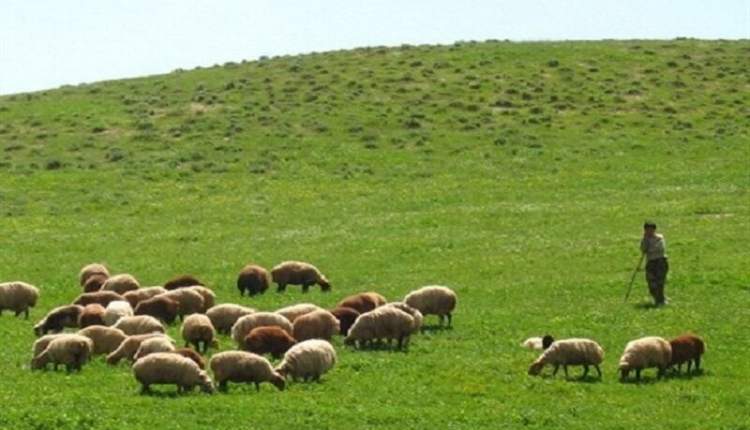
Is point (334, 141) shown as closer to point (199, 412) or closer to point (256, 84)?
point (256, 84)

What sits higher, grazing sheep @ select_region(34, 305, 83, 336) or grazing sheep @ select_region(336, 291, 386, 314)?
grazing sheep @ select_region(336, 291, 386, 314)

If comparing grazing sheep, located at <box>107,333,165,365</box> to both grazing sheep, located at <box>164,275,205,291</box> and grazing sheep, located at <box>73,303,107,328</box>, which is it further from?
grazing sheep, located at <box>164,275,205,291</box>

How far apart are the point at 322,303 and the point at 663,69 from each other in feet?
163

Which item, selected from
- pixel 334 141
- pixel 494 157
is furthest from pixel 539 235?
pixel 334 141

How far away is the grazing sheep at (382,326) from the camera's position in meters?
27.5

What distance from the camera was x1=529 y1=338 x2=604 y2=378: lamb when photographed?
2483cm

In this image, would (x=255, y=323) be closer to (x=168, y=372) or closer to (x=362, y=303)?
(x=362, y=303)

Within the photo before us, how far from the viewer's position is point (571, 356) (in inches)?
977

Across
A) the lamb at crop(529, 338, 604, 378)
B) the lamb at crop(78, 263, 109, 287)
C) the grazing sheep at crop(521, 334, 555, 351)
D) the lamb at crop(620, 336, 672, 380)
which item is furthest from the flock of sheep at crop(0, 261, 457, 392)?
the lamb at crop(620, 336, 672, 380)

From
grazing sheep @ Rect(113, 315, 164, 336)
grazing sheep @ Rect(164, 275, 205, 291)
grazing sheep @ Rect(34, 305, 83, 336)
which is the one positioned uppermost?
grazing sheep @ Rect(164, 275, 205, 291)

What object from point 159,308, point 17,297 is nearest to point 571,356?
point 159,308

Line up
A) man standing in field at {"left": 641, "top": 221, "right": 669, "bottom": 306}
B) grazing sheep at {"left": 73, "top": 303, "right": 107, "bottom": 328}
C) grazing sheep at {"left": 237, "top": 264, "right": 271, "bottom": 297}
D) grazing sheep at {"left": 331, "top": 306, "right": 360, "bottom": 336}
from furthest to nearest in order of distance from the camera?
grazing sheep at {"left": 237, "top": 264, "right": 271, "bottom": 297}, man standing in field at {"left": 641, "top": 221, "right": 669, "bottom": 306}, grazing sheep at {"left": 73, "top": 303, "right": 107, "bottom": 328}, grazing sheep at {"left": 331, "top": 306, "right": 360, "bottom": 336}

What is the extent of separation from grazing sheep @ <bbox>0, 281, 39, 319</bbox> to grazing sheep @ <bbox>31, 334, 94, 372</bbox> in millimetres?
8245

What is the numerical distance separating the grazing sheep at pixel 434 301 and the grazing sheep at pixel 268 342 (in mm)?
5247
